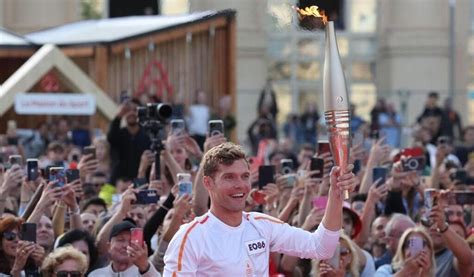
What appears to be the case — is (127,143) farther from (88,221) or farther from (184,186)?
(184,186)

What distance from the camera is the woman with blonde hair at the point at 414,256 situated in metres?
10.0

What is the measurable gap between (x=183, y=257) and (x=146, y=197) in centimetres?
332

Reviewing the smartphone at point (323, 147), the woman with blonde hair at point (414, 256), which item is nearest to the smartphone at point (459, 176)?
the smartphone at point (323, 147)

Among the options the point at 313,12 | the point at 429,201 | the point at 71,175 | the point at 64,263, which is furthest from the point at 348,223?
the point at 313,12

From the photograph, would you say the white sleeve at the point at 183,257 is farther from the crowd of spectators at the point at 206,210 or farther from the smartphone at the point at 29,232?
the smartphone at the point at 29,232

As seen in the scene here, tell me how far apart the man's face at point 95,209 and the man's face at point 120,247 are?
80.5 inches

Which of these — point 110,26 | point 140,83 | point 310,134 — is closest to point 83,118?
point 140,83

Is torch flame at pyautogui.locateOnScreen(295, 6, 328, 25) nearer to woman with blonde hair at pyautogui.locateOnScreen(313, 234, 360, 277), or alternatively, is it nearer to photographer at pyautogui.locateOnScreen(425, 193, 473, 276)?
woman with blonde hair at pyautogui.locateOnScreen(313, 234, 360, 277)

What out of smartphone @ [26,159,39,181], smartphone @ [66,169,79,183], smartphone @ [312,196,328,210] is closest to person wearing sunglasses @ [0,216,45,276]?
smartphone @ [66,169,79,183]

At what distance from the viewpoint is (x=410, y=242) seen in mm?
10164

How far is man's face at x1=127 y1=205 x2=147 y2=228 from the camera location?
36.0ft

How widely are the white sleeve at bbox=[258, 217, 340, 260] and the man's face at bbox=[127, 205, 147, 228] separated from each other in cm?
354

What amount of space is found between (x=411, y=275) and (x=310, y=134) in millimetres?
17676

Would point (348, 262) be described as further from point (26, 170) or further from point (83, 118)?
point (83, 118)
